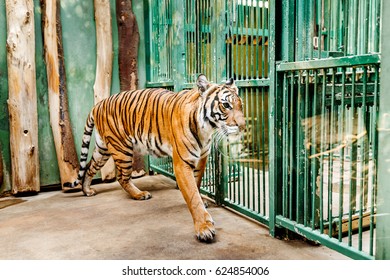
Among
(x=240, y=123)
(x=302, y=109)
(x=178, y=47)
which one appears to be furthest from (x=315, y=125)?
(x=178, y=47)

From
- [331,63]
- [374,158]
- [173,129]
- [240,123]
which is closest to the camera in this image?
[374,158]

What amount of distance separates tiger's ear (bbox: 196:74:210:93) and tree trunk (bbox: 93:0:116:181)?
1707mm

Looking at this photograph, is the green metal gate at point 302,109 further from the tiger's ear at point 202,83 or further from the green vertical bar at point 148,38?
the green vertical bar at point 148,38

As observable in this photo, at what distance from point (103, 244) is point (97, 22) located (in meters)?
2.40

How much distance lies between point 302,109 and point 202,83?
2.26ft

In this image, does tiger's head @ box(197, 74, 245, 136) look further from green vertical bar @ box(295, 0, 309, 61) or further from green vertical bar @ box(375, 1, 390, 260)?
green vertical bar @ box(375, 1, 390, 260)

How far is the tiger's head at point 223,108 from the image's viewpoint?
8.04 ft

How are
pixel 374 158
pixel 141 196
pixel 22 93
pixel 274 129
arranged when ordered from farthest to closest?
pixel 22 93 → pixel 141 196 → pixel 274 129 → pixel 374 158

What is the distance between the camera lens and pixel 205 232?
7.72 feet

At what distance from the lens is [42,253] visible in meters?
2.27

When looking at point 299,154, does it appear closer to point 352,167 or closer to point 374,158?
point 352,167

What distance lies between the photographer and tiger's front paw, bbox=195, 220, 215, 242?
7.72ft

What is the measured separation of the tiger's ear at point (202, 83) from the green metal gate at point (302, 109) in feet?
0.98
